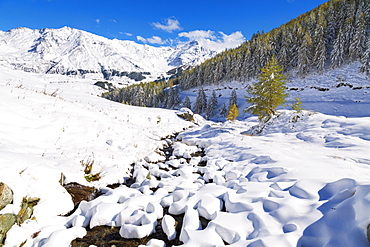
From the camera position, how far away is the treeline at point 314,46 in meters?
40.2

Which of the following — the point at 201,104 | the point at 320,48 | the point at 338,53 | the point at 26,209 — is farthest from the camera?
the point at 201,104

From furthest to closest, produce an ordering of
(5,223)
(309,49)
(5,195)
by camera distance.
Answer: (309,49), (5,195), (5,223)

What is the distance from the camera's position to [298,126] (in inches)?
392

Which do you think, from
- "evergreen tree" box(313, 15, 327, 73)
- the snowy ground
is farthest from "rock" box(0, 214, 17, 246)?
"evergreen tree" box(313, 15, 327, 73)

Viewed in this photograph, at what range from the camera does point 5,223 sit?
7.85 ft

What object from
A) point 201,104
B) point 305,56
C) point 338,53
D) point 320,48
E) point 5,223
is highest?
point 320,48

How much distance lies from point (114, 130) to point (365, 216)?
9.35 meters

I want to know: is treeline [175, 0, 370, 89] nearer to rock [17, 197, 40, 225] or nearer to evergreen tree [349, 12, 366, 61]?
evergreen tree [349, 12, 366, 61]

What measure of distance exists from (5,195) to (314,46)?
212ft

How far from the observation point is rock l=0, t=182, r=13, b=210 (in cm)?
251

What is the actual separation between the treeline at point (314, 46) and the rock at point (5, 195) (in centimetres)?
3411

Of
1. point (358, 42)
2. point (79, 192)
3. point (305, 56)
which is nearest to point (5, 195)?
point (79, 192)

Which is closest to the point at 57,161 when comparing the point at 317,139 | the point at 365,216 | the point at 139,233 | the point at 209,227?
the point at 139,233

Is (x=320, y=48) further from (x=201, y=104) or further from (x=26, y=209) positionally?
(x=26, y=209)
